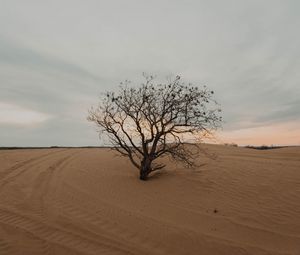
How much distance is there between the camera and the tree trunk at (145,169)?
500 inches

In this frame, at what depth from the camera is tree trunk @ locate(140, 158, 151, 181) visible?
12.7 m

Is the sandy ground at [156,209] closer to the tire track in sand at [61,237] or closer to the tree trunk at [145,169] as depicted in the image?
the tire track in sand at [61,237]

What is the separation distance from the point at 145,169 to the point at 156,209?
9.47ft

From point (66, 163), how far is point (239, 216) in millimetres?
9695

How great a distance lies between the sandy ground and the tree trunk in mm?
313

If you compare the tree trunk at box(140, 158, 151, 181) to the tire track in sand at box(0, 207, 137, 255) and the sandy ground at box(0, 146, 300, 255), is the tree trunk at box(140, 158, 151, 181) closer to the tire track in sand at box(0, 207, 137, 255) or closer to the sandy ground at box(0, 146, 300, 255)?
the sandy ground at box(0, 146, 300, 255)

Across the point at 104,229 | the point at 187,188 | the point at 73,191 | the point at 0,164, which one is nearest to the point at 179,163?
the point at 187,188

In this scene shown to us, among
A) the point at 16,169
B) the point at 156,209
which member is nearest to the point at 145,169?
the point at 156,209

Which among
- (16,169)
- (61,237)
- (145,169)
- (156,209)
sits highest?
(16,169)

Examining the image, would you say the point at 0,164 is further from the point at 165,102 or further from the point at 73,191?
the point at 165,102

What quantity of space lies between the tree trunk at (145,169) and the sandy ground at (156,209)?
12.3 inches

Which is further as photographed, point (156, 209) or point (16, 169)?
point (16, 169)

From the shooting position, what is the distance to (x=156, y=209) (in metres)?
9.98

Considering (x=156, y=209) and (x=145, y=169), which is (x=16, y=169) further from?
(x=156, y=209)
